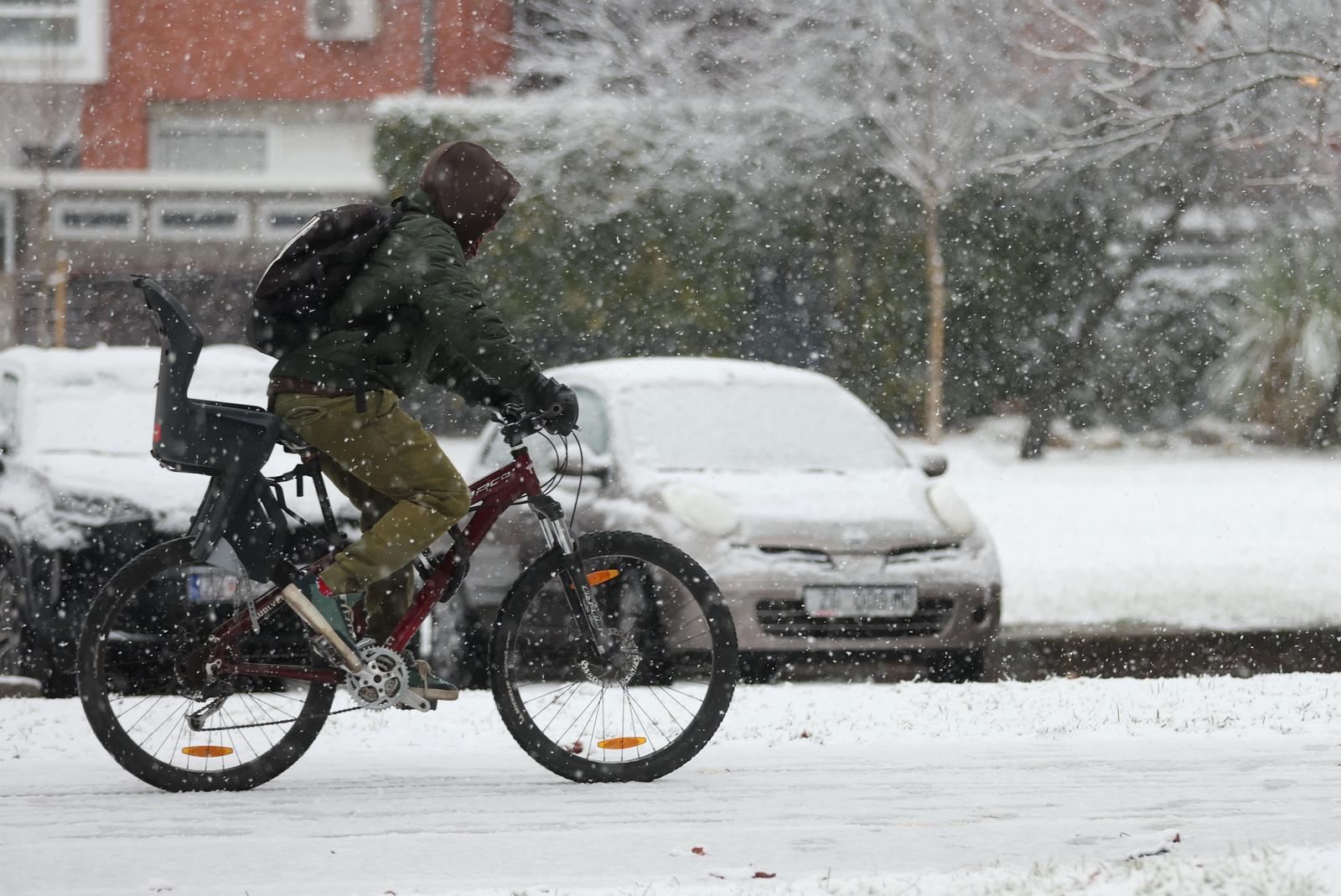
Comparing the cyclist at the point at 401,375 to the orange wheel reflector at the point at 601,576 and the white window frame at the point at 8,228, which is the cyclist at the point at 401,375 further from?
the white window frame at the point at 8,228

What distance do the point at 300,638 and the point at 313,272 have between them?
104 cm

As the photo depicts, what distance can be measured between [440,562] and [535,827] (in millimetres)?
868

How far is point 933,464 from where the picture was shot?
8.97 m

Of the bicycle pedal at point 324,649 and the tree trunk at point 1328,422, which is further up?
the bicycle pedal at point 324,649

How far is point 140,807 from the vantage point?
5184 mm

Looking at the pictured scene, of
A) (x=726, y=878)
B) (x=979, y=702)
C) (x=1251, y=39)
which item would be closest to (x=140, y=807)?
(x=726, y=878)

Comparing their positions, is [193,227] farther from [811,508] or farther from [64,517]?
[811,508]

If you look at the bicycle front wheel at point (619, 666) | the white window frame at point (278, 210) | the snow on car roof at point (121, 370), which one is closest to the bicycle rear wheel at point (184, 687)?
the bicycle front wheel at point (619, 666)

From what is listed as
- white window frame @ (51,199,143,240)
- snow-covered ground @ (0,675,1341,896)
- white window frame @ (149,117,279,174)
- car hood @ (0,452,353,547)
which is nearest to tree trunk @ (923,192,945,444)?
white window frame @ (51,199,143,240)

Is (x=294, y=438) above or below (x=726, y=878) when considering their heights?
above

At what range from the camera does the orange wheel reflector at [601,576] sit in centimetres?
547

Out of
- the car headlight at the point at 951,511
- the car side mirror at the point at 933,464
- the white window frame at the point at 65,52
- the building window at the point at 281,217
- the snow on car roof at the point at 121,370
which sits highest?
the white window frame at the point at 65,52

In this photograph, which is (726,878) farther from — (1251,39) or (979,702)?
(1251,39)

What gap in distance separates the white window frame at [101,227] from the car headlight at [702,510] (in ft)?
62.5
